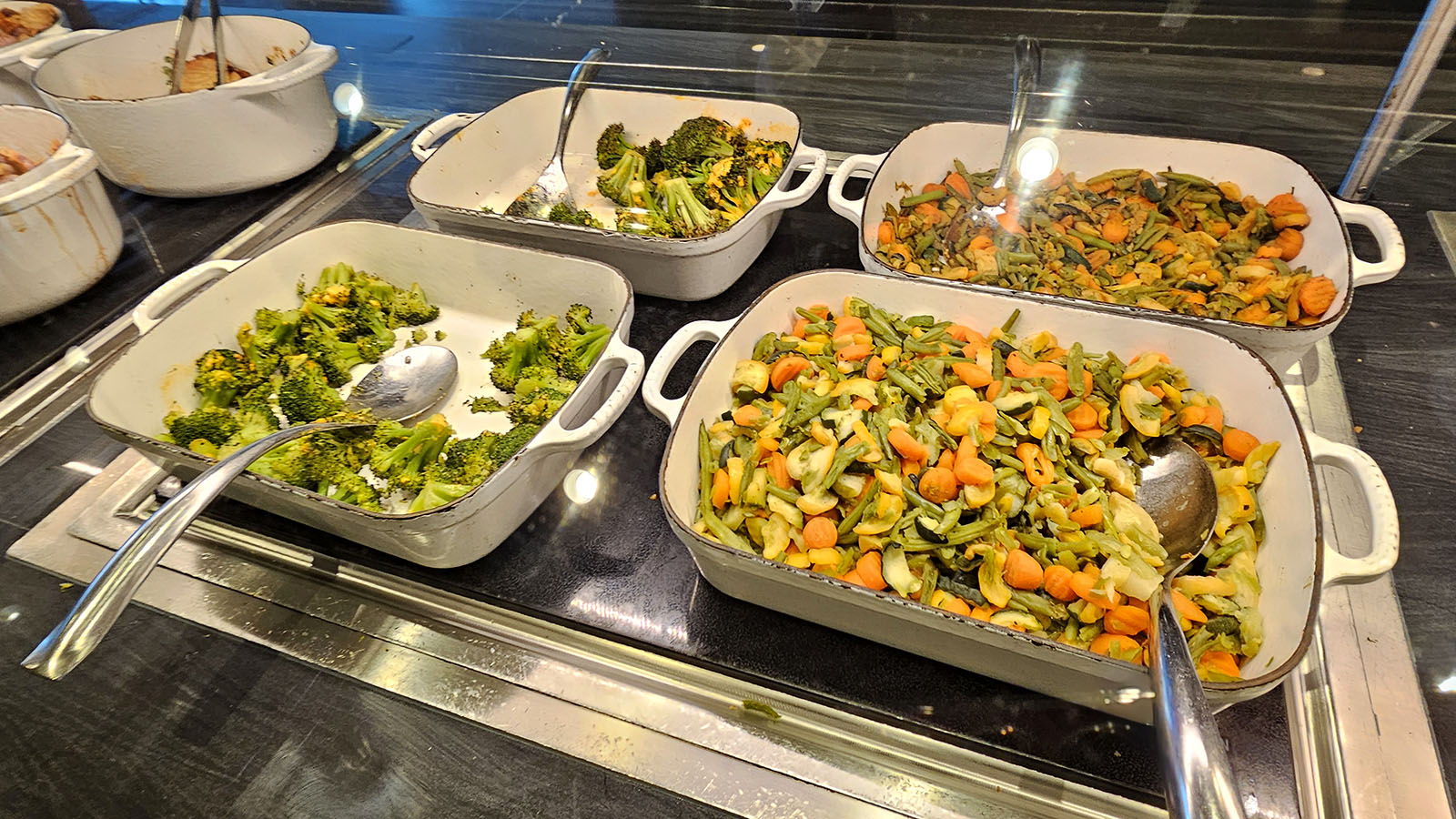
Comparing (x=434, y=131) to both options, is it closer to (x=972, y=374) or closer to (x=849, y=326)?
(x=849, y=326)

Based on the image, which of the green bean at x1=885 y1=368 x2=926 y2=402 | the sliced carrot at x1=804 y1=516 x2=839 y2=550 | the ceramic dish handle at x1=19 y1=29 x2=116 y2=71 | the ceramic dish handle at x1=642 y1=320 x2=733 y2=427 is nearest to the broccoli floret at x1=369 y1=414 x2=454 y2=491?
the ceramic dish handle at x1=642 y1=320 x2=733 y2=427

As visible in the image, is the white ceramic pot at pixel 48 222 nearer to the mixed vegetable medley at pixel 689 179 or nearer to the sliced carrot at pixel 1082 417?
the mixed vegetable medley at pixel 689 179

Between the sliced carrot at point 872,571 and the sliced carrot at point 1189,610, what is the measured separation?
30cm

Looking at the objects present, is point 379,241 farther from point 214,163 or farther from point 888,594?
point 888,594

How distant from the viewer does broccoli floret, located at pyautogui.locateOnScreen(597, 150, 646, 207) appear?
1483mm

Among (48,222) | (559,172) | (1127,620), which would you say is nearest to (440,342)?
(559,172)

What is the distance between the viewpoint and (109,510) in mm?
1093

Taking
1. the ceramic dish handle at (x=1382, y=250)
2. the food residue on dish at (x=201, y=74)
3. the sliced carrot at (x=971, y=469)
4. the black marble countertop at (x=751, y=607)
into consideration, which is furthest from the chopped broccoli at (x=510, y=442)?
the food residue on dish at (x=201, y=74)

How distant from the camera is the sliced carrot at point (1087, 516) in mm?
815

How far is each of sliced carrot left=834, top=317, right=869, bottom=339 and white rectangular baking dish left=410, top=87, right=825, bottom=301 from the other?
11.3 inches

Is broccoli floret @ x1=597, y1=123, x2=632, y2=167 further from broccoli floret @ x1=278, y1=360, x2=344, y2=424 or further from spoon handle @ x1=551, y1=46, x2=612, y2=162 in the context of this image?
broccoli floret @ x1=278, y1=360, x2=344, y2=424

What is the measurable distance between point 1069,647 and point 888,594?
0.16m

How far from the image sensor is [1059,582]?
0.77 m

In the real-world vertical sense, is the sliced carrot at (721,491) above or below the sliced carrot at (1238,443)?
below
